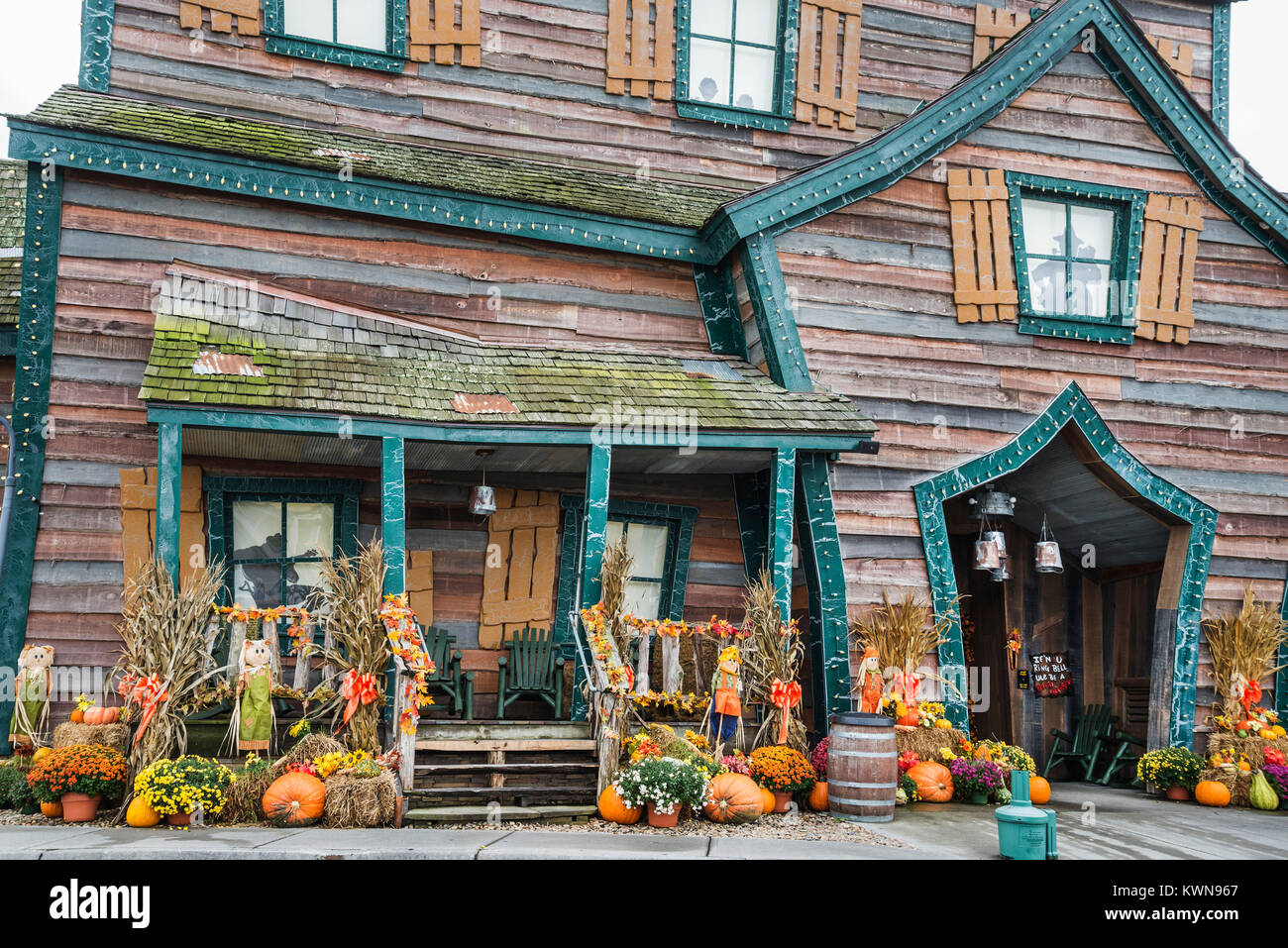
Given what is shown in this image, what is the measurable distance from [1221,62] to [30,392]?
15.1 meters

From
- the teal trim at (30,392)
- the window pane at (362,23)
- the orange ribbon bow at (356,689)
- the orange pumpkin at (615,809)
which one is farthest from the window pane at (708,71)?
the orange pumpkin at (615,809)

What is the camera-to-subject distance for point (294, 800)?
804 centimetres

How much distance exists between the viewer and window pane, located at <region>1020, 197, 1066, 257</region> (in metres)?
11.8

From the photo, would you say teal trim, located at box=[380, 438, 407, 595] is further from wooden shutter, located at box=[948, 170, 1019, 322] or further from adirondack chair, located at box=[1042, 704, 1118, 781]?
adirondack chair, located at box=[1042, 704, 1118, 781]

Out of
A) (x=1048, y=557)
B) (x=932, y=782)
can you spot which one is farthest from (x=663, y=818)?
(x=1048, y=557)

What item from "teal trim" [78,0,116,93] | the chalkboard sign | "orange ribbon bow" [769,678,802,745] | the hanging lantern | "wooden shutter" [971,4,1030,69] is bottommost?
the chalkboard sign

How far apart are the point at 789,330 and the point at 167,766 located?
6687mm

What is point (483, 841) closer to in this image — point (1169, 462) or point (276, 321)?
point (276, 321)

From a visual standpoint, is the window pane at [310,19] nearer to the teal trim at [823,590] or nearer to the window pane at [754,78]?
the window pane at [754,78]

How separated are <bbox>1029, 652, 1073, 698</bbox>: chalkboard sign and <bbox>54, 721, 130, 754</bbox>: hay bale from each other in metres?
9.83

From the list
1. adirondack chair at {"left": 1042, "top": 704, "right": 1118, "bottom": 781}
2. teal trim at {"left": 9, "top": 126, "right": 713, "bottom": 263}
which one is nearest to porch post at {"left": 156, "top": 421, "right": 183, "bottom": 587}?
teal trim at {"left": 9, "top": 126, "right": 713, "bottom": 263}

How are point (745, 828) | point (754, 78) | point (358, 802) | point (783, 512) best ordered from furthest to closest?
1. point (754, 78)
2. point (783, 512)
3. point (745, 828)
4. point (358, 802)

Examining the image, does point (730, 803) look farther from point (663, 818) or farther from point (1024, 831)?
point (1024, 831)

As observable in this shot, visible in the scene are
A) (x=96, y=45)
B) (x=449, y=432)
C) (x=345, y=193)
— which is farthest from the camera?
(x=96, y=45)
